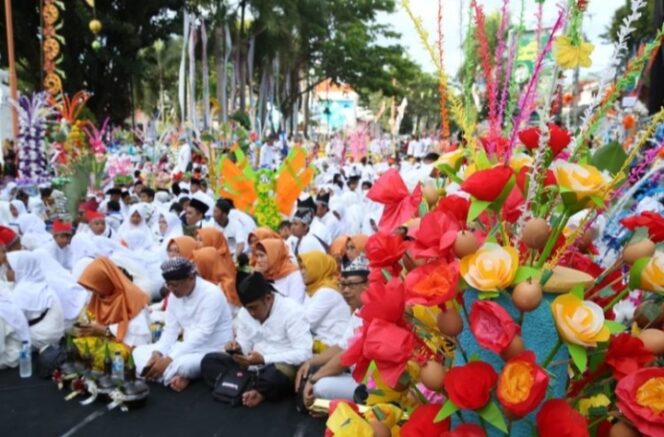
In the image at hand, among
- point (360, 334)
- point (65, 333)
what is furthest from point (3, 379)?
point (360, 334)

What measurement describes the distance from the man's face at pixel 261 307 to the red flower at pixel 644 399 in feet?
9.07

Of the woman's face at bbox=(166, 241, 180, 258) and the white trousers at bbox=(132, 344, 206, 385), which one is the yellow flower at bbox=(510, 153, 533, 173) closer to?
the white trousers at bbox=(132, 344, 206, 385)

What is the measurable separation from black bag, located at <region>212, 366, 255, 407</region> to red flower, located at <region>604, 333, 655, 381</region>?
2.81 metres

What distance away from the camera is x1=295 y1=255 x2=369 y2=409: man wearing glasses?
3.38 m

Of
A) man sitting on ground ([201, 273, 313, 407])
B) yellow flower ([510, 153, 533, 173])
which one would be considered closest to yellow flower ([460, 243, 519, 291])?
yellow flower ([510, 153, 533, 173])

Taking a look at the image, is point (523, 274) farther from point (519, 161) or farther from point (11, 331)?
point (11, 331)

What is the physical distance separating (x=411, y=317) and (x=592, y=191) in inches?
19.8

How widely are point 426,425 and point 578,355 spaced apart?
0.35 meters

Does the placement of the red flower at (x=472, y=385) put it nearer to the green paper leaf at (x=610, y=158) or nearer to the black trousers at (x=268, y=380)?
the green paper leaf at (x=610, y=158)

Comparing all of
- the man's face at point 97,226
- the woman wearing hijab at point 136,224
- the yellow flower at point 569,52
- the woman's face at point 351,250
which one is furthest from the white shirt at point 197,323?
the yellow flower at point 569,52

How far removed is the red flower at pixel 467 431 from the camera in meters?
1.27

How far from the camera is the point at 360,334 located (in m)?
1.47

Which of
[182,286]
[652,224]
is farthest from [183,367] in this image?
[652,224]

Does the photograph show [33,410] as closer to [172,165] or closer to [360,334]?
[360,334]
